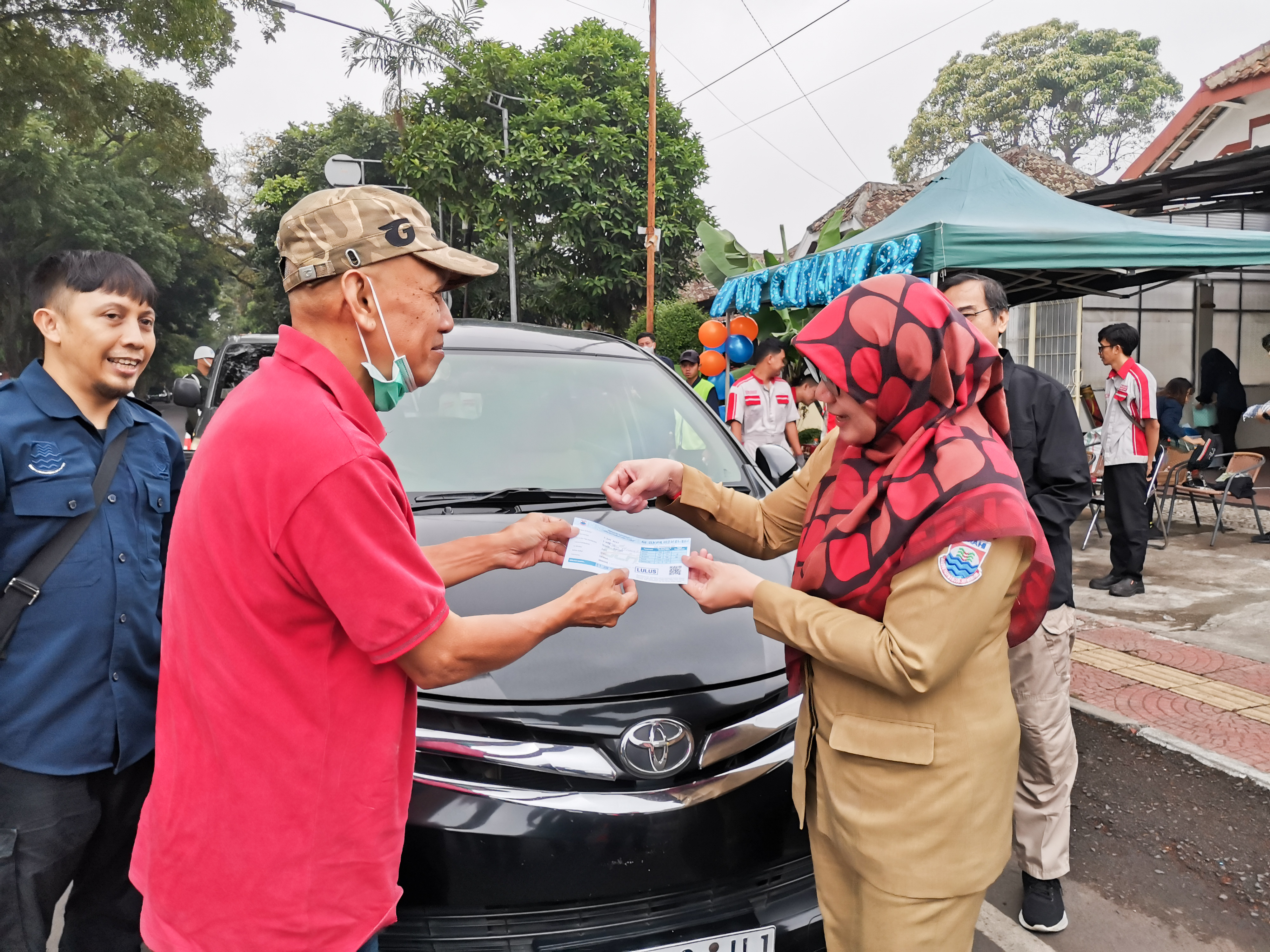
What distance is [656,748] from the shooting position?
1879 mm

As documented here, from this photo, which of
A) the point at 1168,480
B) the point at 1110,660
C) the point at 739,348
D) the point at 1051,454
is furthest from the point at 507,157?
the point at 1051,454

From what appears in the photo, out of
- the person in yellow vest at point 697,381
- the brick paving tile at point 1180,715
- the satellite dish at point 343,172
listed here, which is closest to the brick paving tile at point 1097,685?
the brick paving tile at point 1180,715

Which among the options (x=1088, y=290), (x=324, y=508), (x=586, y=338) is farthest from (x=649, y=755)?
(x=1088, y=290)

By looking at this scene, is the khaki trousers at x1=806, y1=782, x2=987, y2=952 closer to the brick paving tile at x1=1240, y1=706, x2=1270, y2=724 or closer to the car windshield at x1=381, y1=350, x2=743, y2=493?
the car windshield at x1=381, y1=350, x2=743, y2=493

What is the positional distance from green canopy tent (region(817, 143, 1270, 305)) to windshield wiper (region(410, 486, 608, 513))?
4.52 m

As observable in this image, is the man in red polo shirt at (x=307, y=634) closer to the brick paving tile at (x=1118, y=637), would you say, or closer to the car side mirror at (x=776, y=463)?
the car side mirror at (x=776, y=463)

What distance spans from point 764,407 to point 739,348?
11.4ft

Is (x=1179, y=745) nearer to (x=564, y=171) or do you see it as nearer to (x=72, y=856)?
(x=72, y=856)

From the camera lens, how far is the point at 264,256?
101 ft

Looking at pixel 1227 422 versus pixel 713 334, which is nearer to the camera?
pixel 713 334

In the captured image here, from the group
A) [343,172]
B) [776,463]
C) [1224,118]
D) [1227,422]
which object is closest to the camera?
[776,463]

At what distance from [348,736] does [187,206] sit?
4234 cm

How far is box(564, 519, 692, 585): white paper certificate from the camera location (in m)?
1.83

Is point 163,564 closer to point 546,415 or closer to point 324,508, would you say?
point 324,508
